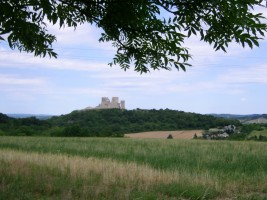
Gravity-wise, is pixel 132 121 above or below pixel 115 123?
above

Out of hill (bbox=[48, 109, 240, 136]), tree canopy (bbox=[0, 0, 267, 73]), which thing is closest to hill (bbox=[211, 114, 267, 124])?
hill (bbox=[48, 109, 240, 136])

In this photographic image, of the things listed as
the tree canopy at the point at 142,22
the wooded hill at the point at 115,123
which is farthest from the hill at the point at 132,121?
the tree canopy at the point at 142,22

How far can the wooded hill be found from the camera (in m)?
70.2

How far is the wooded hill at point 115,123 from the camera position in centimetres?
7025

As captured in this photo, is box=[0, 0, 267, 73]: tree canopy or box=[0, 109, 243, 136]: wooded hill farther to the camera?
box=[0, 109, 243, 136]: wooded hill

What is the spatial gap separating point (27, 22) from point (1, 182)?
4473 mm

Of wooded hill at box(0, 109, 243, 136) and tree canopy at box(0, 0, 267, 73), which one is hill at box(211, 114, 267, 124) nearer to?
wooded hill at box(0, 109, 243, 136)

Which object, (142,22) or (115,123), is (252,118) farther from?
(142,22)

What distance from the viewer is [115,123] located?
76.9 metres

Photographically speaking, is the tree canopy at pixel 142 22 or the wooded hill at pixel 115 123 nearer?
the tree canopy at pixel 142 22

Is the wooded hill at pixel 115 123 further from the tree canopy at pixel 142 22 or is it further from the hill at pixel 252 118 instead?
the tree canopy at pixel 142 22

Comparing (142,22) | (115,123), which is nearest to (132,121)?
(115,123)

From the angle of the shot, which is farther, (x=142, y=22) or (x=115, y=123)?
(x=115, y=123)

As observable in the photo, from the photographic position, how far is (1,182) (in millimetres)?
7473
